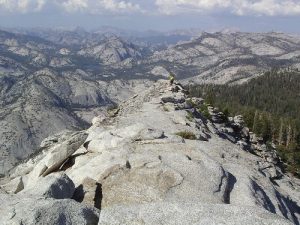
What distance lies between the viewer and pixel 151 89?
98.4m

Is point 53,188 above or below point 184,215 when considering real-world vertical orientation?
below

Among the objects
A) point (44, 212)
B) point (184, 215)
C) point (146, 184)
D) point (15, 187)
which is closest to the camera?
point (44, 212)

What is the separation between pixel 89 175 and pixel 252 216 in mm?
17468

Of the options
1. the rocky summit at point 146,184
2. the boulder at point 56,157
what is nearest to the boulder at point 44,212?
the rocky summit at point 146,184

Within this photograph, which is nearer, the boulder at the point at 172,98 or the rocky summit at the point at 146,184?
the rocky summit at the point at 146,184

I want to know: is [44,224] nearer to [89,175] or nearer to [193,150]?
[89,175]

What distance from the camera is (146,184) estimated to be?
36.7 m

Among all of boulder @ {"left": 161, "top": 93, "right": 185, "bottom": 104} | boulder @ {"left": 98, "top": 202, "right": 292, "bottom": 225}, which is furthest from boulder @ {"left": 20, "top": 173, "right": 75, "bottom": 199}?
boulder @ {"left": 161, "top": 93, "right": 185, "bottom": 104}

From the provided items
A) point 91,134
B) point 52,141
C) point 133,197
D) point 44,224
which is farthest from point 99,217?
point 52,141

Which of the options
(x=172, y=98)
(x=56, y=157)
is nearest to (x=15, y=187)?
(x=56, y=157)

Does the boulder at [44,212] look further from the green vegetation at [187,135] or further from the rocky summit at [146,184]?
the green vegetation at [187,135]

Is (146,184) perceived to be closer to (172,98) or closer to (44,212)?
(44,212)

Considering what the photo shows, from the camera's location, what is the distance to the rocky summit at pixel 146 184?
85.5 feet

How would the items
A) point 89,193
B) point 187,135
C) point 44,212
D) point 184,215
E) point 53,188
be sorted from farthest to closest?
point 187,135, point 89,193, point 53,188, point 184,215, point 44,212
